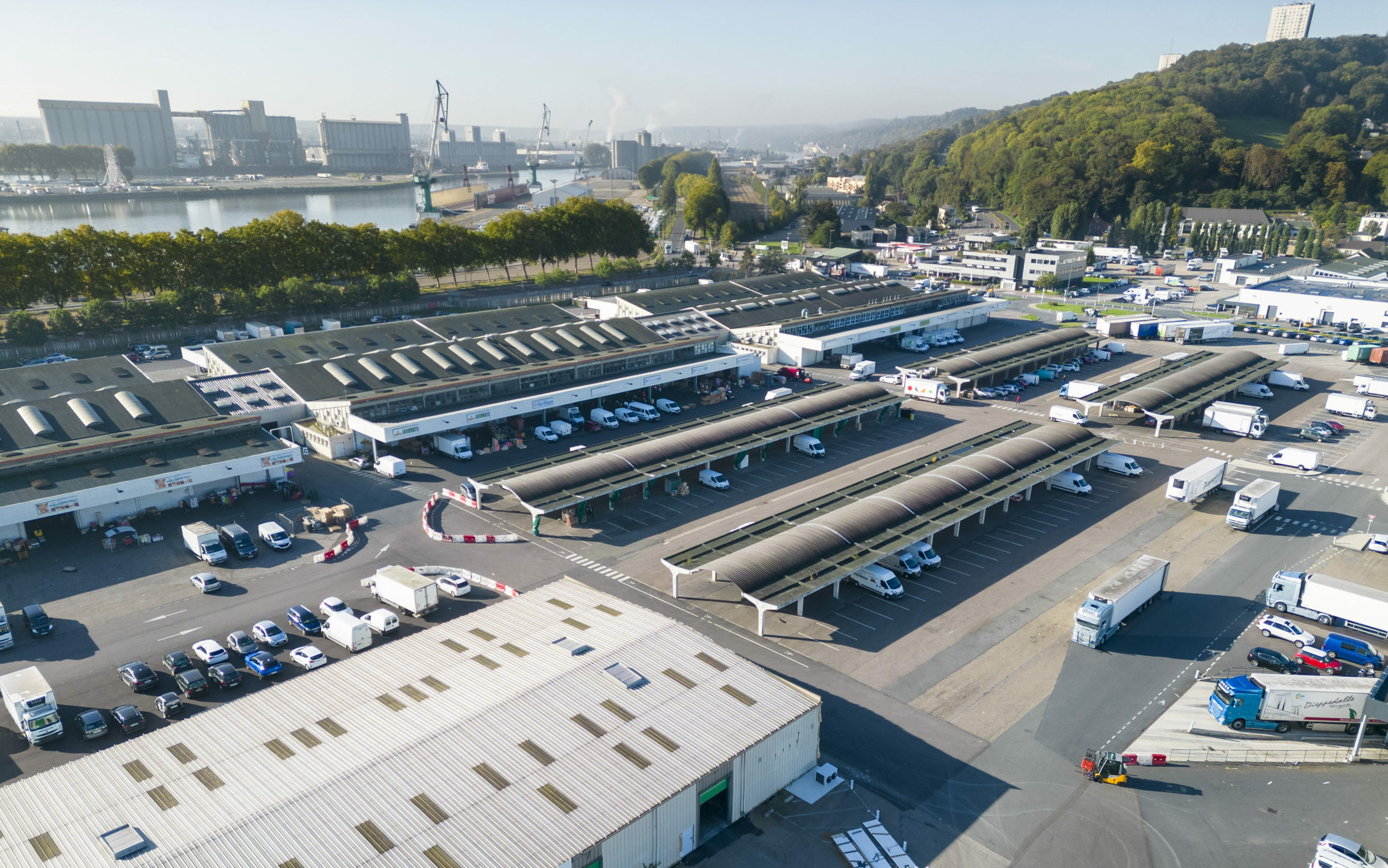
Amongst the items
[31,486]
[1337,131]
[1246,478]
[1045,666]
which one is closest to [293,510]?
[31,486]

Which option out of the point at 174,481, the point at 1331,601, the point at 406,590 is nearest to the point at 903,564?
the point at 1331,601

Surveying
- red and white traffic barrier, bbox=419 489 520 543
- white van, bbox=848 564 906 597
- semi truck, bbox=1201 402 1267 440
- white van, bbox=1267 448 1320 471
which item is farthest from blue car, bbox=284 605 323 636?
semi truck, bbox=1201 402 1267 440

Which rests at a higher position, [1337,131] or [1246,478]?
[1337,131]

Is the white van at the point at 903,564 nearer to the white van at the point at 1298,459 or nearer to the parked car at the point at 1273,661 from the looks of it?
the parked car at the point at 1273,661

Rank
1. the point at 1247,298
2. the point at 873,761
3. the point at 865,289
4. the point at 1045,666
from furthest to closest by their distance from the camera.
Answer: the point at 1247,298 < the point at 865,289 < the point at 1045,666 < the point at 873,761

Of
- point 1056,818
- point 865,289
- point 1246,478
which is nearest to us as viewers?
point 1056,818

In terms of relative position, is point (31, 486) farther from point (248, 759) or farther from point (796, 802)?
point (796, 802)
